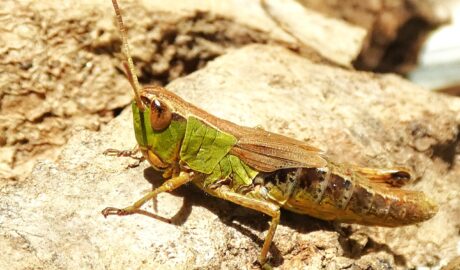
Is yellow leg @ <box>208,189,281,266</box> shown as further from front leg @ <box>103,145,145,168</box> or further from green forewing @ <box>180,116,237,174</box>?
front leg @ <box>103,145,145,168</box>

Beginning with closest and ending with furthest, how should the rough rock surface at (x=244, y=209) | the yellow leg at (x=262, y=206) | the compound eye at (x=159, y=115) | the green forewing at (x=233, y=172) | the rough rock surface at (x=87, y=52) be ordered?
the rough rock surface at (x=244, y=209) → the compound eye at (x=159, y=115) → the yellow leg at (x=262, y=206) → the green forewing at (x=233, y=172) → the rough rock surface at (x=87, y=52)

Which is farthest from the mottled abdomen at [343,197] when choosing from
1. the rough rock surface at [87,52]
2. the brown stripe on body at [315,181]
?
the rough rock surface at [87,52]

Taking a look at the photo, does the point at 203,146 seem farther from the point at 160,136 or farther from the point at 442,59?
the point at 442,59

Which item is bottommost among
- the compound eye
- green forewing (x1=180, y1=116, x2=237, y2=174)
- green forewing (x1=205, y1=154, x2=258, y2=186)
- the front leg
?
the front leg

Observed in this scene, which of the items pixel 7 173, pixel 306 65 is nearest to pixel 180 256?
pixel 7 173

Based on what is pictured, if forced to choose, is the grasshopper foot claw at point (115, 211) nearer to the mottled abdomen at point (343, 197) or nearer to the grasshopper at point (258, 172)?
the grasshopper at point (258, 172)

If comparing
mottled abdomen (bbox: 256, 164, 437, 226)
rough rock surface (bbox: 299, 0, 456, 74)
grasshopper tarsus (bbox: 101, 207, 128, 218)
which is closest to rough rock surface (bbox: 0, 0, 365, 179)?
grasshopper tarsus (bbox: 101, 207, 128, 218)

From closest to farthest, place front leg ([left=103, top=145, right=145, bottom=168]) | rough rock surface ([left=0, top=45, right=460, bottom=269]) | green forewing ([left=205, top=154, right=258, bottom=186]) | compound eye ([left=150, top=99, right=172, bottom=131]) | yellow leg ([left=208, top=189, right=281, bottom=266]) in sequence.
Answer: rough rock surface ([left=0, top=45, right=460, bottom=269]) → compound eye ([left=150, top=99, right=172, bottom=131]) → yellow leg ([left=208, top=189, right=281, bottom=266]) → green forewing ([left=205, top=154, right=258, bottom=186]) → front leg ([left=103, top=145, right=145, bottom=168])
